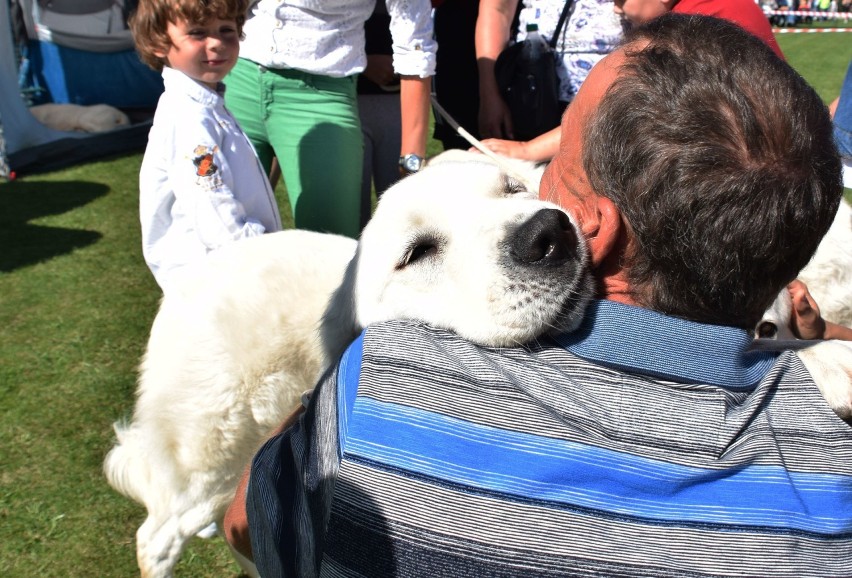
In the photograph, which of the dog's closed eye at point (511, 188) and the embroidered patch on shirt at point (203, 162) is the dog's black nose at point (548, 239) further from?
the embroidered patch on shirt at point (203, 162)

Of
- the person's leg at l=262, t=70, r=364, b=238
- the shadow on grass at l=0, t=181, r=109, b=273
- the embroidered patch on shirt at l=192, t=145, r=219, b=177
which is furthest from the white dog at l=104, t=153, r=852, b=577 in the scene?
the shadow on grass at l=0, t=181, r=109, b=273

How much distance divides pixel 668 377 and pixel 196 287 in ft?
6.05

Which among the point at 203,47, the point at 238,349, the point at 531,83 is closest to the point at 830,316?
the point at 531,83

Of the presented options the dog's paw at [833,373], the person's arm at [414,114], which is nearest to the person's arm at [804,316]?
the dog's paw at [833,373]

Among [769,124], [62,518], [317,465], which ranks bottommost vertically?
[62,518]

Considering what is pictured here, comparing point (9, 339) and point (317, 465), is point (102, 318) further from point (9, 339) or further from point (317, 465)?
point (317, 465)

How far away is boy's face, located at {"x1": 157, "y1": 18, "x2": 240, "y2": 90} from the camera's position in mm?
2977

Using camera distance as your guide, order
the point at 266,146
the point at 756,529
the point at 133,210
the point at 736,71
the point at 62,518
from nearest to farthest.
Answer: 1. the point at 756,529
2. the point at 736,71
3. the point at 62,518
4. the point at 266,146
5. the point at 133,210

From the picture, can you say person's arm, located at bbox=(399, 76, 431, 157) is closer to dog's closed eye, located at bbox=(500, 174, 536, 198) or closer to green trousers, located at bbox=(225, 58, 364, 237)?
green trousers, located at bbox=(225, 58, 364, 237)

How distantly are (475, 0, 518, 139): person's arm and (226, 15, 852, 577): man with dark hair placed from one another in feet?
8.02

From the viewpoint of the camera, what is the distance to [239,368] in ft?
8.14

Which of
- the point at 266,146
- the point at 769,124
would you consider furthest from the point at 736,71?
the point at 266,146

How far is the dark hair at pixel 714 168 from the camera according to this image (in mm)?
1135

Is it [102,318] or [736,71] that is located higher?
[736,71]
